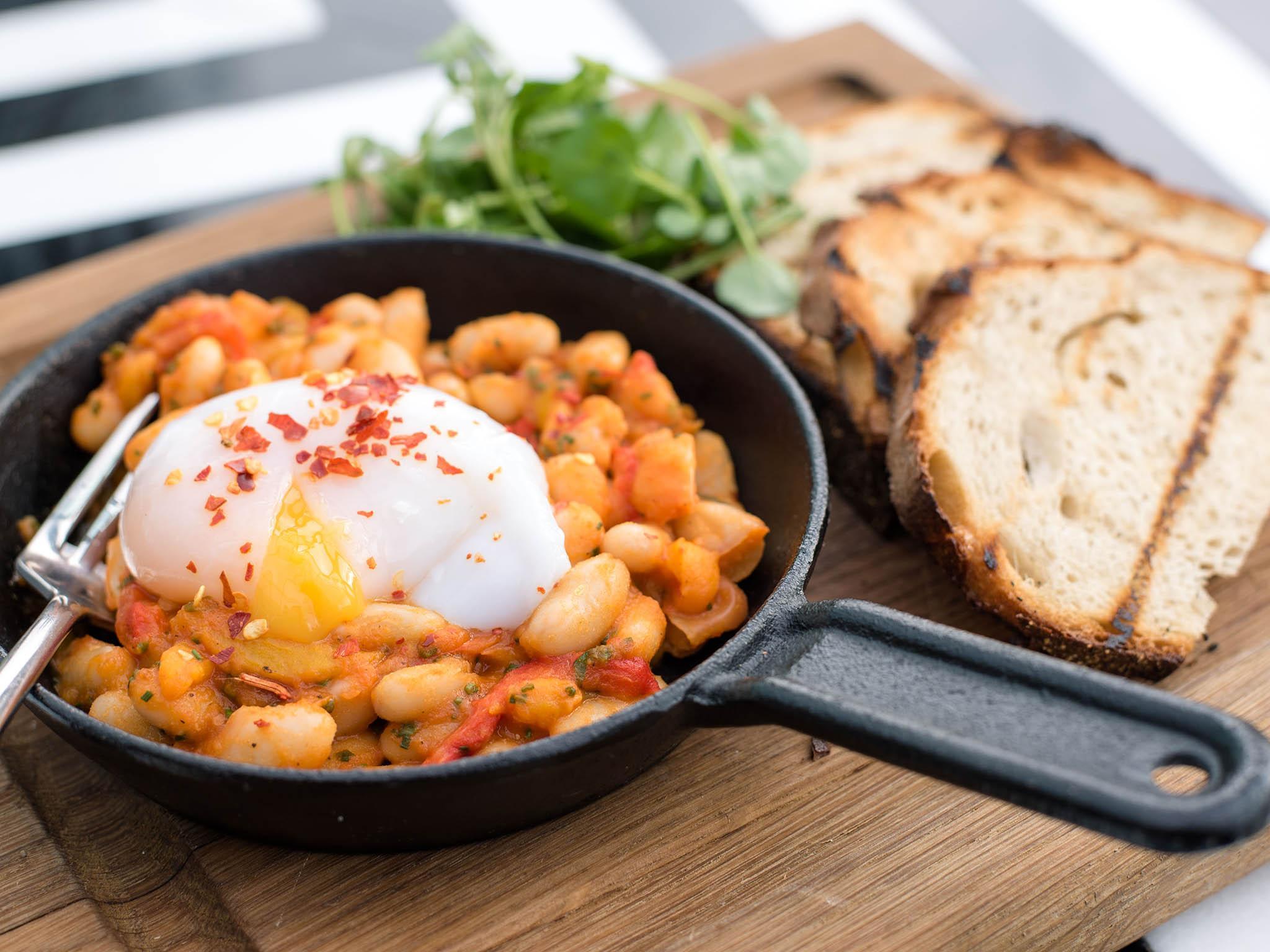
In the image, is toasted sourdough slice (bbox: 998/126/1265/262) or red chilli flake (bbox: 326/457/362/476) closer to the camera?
red chilli flake (bbox: 326/457/362/476)

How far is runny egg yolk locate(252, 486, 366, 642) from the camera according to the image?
1.97 m

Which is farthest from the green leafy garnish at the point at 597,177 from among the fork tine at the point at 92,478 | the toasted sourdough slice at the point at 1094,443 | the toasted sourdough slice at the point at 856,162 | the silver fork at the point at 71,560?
the silver fork at the point at 71,560

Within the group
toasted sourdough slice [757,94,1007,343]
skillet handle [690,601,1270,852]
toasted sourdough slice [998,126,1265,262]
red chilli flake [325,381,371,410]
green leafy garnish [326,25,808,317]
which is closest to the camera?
skillet handle [690,601,1270,852]

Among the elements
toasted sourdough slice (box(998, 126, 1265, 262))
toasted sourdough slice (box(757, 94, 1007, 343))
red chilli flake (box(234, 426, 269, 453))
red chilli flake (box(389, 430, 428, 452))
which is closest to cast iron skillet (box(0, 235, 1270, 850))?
red chilli flake (box(234, 426, 269, 453))

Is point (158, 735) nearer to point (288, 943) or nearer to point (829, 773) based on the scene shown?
point (288, 943)

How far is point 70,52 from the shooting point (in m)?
5.02

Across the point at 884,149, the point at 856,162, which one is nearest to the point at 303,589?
the point at 856,162

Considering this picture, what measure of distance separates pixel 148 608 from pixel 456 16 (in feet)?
13.6

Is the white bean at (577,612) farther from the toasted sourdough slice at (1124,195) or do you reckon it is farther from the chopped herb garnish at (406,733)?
the toasted sourdough slice at (1124,195)

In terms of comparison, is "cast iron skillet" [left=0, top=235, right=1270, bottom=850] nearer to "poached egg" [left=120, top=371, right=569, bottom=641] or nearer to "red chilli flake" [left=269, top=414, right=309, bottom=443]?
"poached egg" [left=120, top=371, right=569, bottom=641]

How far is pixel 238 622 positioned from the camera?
1.99 metres

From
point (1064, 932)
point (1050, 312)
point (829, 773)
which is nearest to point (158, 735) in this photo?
point (829, 773)

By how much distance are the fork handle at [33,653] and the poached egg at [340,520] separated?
0.13 meters

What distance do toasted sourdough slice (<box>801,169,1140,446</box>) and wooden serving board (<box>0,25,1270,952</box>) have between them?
89 centimetres
